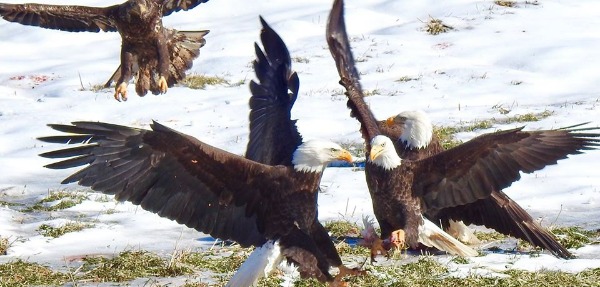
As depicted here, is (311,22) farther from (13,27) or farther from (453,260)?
(453,260)

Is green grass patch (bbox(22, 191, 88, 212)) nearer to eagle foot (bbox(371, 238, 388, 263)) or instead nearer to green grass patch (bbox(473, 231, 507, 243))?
eagle foot (bbox(371, 238, 388, 263))

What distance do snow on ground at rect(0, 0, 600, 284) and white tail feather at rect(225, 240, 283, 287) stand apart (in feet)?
3.91

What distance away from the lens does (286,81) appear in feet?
27.7

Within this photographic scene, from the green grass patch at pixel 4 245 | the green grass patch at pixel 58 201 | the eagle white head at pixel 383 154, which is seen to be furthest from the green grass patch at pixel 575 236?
the green grass patch at pixel 58 201

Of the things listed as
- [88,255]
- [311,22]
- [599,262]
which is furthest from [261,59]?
[311,22]

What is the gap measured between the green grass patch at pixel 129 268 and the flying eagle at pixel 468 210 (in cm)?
182

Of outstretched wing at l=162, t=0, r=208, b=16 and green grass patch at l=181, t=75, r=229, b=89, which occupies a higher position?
outstretched wing at l=162, t=0, r=208, b=16

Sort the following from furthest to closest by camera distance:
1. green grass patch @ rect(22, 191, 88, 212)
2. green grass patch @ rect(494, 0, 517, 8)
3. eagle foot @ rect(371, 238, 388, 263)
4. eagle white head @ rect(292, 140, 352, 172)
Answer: green grass patch @ rect(494, 0, 517, 8), green grass patch @ rect(22, 191, 88, 212), eagle foot @ rect(371, 238, 388, 263), eagle white head @ rect(292, 140, 352, 172)

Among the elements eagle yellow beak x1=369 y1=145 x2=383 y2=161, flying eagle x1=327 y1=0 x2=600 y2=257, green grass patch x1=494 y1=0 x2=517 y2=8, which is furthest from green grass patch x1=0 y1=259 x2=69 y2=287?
green grass patch x1=494 y1=0 x2=517 y2=8

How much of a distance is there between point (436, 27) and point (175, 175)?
370 inches

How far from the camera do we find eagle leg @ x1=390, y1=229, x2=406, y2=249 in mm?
7188

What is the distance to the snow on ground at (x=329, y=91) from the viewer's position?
8.48 metres

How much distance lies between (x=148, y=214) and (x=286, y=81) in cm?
143

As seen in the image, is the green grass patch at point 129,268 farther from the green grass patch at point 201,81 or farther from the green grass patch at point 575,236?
the green grass patch at point 201,81
